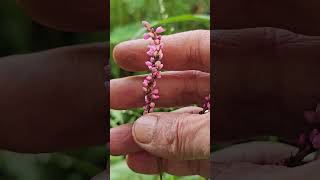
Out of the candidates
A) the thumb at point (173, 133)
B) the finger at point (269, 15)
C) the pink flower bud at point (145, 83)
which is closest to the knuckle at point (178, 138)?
the thumb at point (173, 133)

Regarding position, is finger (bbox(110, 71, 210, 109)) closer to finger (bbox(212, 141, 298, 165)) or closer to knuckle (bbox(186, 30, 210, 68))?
knuckle (bbox(186, 30, 210, 68))

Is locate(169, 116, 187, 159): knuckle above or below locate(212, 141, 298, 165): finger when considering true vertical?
above

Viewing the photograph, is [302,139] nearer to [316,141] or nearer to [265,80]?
[316,141]

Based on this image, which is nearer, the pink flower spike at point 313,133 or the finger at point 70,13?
the finger at point 70,13

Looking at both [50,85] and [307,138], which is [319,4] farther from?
[50,85]

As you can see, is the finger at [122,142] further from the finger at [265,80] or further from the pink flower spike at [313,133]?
the pink flower spike at [313,133]

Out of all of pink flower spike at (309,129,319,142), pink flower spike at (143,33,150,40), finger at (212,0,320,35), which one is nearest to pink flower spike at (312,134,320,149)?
pink flower spike at (309,129,319,142)
